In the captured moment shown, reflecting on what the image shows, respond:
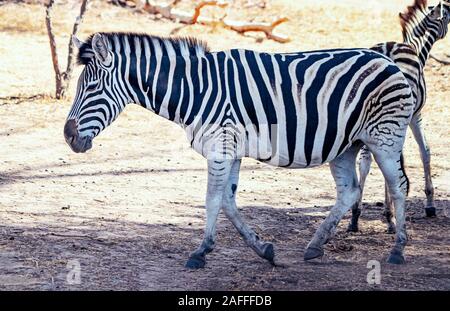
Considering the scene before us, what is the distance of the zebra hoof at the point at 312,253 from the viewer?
23.5 feet

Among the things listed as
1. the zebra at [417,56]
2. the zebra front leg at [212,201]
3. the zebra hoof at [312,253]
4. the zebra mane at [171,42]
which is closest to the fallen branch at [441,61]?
the zebra at [417,56]

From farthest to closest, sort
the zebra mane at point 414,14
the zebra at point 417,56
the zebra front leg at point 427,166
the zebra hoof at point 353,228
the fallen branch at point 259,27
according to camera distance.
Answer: the fallen branch at point 259,27 < the zebra mane at point 414,14 < the zebra front leg at point 427,166 < the zebra hoof at point 353,228 < the zebra at point 417,56

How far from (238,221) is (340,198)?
89 centimetres

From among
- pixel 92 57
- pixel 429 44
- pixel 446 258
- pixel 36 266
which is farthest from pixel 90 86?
pixel 429 44

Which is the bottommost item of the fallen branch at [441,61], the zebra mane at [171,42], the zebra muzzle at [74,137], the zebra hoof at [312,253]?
the zebra hoof at [312,253]

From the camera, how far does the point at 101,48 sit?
682 cm

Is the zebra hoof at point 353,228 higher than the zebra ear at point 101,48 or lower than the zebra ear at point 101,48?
lower

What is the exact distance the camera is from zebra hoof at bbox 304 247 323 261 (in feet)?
23.5

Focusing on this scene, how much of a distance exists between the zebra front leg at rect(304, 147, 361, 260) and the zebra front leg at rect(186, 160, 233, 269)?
2.66ft

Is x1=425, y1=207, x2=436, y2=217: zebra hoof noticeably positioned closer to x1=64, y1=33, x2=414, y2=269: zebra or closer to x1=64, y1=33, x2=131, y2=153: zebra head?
x1=64, y1=33, x2=414, y2=269: zebra

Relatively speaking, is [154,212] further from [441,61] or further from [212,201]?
[441,61]

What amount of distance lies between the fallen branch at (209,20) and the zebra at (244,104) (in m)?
9.73

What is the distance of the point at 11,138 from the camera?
11133mm

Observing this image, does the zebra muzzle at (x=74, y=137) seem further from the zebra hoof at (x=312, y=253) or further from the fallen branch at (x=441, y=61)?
the fallen branch at (x=441, y=61)
